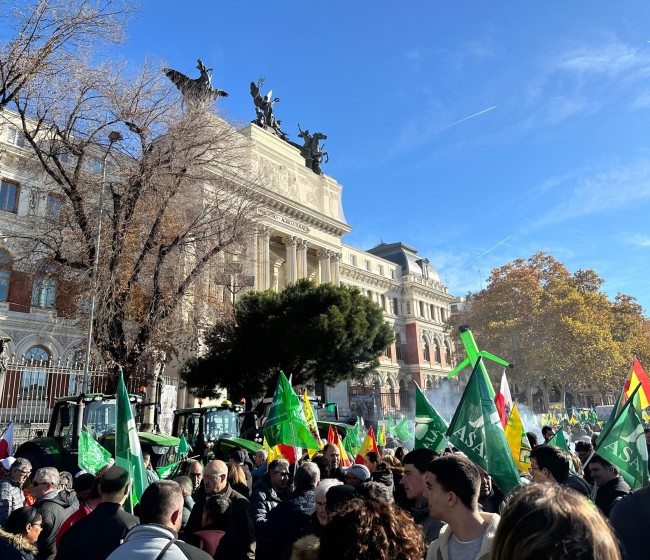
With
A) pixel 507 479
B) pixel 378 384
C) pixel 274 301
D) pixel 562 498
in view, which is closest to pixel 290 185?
pixel 274 301

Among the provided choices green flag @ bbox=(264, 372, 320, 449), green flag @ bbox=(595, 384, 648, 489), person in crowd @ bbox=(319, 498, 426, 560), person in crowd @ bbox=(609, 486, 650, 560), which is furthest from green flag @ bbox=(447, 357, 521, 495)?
green flag @ bbox=(264, 372, 320, 449)

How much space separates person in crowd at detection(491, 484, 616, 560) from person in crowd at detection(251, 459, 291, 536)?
10.9ft

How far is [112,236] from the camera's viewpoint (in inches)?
607

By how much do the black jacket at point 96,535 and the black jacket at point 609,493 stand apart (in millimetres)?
3689

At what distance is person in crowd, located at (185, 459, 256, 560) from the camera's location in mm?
3727

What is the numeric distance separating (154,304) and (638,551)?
1503cm

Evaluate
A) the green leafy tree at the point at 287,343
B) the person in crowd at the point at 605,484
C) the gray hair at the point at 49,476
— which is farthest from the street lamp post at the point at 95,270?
the person in crowd at the point at 605,484

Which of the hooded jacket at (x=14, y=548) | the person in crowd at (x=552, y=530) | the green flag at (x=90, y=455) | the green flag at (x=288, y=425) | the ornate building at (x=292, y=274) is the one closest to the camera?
the person in crowd at (x=552, y=530)

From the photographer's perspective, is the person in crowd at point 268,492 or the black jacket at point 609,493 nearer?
the black jacket at point 609,493

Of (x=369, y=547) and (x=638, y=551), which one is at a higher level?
(x=369, y=547)

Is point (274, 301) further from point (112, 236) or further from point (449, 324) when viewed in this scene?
point (449, 324)

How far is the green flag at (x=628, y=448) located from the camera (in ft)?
16.1

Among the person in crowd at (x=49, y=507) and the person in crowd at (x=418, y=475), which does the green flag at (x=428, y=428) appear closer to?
the person in crowd at (x=418, y=475)

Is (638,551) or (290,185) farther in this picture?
(290,185)
